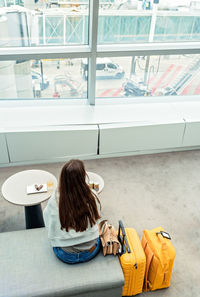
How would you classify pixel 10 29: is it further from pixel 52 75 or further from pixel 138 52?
pixel 138 52

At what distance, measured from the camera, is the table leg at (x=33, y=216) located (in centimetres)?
298

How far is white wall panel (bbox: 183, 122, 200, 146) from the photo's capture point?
457 cm

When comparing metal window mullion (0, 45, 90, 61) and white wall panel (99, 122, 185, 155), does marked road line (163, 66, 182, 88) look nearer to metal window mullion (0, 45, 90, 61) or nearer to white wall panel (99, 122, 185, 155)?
white wall panel (99, 122, 185, 155)

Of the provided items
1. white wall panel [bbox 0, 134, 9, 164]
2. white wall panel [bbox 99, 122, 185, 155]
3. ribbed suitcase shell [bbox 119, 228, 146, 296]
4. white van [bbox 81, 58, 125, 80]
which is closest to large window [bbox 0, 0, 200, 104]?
white van [bbox 81, 58, 125, 80]

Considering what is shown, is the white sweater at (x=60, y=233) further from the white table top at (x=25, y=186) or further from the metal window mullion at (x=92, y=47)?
the metal window mullion at (x=92, y=47)

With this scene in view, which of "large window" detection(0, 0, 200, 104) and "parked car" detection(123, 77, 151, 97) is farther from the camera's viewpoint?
"parked car" detection(123, 77, 151, 97)

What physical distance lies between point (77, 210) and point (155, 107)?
3.32 m

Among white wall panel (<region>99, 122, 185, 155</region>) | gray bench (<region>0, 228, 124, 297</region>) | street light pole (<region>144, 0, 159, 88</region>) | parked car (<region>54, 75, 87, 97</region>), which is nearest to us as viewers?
gray bench (<region>0, 228, 124, 297</region>)

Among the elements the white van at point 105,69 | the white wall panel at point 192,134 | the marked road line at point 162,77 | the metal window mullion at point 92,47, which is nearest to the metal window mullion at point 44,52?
the metal window mullion at point 92,47

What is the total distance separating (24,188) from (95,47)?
A: 98.8 inches

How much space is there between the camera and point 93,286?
2.24 metres

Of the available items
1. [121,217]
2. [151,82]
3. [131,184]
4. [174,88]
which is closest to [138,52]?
[151,82]

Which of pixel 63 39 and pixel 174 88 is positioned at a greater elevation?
pixel 63 39

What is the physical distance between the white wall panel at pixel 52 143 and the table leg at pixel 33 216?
53.8 inches
